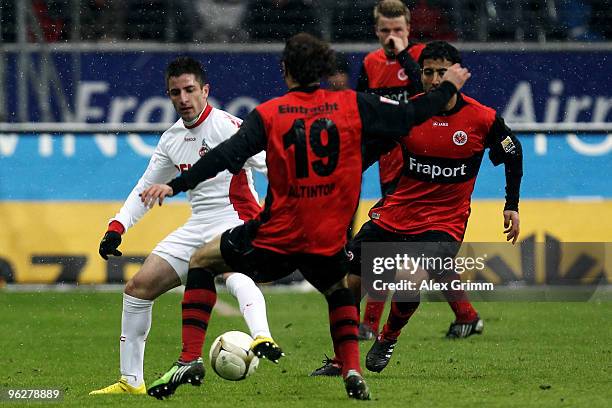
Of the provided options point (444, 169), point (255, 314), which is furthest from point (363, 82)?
point (255, 314)

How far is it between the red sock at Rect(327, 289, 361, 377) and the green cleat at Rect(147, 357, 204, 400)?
28.4 inches

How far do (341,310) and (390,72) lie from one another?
146 inches

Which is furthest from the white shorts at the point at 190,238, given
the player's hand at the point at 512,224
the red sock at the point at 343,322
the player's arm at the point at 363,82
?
the player's arm at the point at 363,82

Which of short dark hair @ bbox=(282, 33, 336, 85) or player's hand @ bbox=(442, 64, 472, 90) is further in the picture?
player's hand @ bbox=(442, 64, 472, 90)

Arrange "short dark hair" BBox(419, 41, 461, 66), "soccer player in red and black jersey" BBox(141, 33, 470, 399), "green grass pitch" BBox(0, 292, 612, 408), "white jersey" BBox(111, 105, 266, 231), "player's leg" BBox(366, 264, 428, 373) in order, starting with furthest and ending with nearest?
"short dark hair" BBox(419, 41, 461, 66)
"player's leg" BBox(366, 264, 428, 373)
"white jersey" BBox(111, 105, 266, 231)
"green grass pitch" BBox(0, 292, 612, 408)
"soccer player in red and black jersey" BBox(141, 33, 470, 399)

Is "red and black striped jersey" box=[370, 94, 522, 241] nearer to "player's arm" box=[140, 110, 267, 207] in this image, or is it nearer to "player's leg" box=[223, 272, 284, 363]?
"player's leg" box=[223, 272, 284, 363]

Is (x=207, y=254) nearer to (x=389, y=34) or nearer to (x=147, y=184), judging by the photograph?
(x=147, y=184)

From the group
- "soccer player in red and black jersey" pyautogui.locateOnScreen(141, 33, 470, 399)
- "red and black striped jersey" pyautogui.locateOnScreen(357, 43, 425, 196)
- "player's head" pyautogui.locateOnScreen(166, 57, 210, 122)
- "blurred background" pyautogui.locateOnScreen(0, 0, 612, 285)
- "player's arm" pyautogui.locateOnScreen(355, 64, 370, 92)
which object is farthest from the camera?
"blurred background" pyautogui.locateOnScreen(0, 0, 612, 285)

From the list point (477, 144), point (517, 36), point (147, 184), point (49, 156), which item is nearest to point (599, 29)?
point (517, 36)

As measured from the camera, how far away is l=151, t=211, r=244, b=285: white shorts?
7.08 m

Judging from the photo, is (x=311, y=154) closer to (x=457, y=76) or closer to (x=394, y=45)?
(x=457, y=76)

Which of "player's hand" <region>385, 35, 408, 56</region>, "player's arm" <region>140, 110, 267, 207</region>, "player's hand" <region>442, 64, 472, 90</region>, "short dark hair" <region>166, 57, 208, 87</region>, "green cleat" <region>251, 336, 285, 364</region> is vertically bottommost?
"green cleat" <region>251, 336, 285, 364</region>

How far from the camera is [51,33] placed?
15.8 meters

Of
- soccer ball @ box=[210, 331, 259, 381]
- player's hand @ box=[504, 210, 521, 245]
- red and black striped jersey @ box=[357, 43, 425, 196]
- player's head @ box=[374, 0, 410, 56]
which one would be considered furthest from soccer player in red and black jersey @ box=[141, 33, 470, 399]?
red and black striped jersey @ box=[357, 43, 425, 196]
